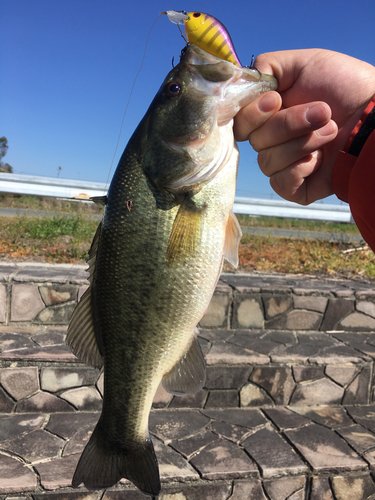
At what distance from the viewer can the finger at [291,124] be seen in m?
1.63

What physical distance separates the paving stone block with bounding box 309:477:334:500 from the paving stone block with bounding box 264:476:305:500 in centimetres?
11

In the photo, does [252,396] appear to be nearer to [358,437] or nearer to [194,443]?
[194,443]

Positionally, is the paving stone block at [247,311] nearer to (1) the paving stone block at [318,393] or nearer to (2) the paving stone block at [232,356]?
(2) the paving stone block at [232,356]

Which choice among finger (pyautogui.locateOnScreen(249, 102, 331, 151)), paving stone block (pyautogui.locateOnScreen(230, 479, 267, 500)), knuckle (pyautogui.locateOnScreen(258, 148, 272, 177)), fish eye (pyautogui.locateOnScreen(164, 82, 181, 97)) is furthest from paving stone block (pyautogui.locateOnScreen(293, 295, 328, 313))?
fish eye (pyautogui.locateOnScreen(164, 82, 181, 97))

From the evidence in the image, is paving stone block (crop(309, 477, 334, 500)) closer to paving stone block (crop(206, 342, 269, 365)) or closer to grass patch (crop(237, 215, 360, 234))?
paving stone block (crop(206, 342, 269, 365))

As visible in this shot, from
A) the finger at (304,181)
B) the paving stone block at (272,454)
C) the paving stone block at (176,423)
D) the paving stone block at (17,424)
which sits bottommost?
the paving stone block at (17,424)

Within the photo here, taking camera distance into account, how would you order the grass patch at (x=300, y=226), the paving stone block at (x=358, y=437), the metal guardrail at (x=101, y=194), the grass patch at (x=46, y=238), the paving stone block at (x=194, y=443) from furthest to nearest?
1. the grass patch at (x=300, y=226)
2. the metal guardrail at (x=101, y=194)
3. the grass patch at (x=46, y=238)
4. the paving stone block at (x=358, y=437)
5. the paving stone block at (x=194, y=443)

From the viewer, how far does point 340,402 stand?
4551 millimetres

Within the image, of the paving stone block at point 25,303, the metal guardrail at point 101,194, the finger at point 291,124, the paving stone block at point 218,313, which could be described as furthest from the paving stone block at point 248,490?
the metal guardrail at point 101,194

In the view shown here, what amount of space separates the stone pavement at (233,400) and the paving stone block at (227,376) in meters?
0.01

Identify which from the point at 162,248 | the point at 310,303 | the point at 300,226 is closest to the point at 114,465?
the point at 162,248

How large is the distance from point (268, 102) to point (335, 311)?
450cm

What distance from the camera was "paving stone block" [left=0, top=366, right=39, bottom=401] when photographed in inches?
153

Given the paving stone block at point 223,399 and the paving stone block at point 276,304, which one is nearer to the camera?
the paving stone block at point 223,399
